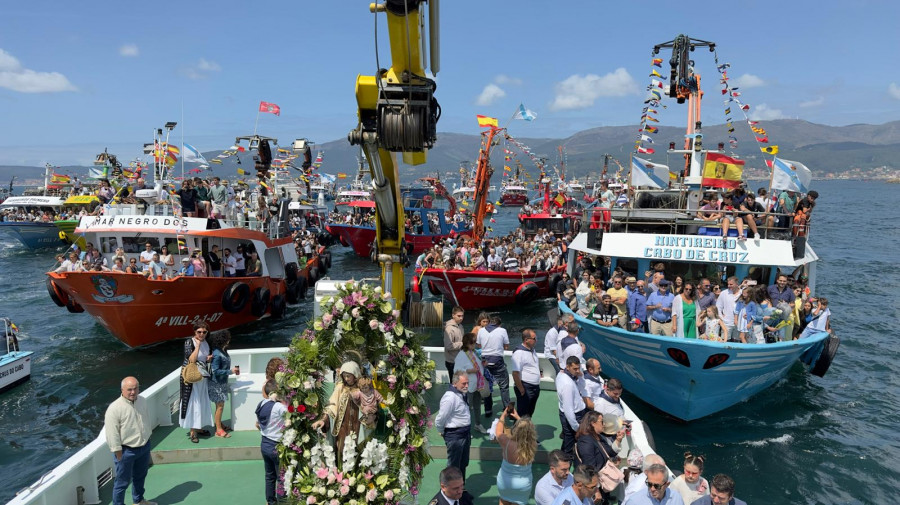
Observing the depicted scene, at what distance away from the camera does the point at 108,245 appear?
1753 cm

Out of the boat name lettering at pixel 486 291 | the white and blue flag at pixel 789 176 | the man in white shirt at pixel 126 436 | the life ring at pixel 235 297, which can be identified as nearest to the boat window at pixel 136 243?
the life ring at pixel 235 297

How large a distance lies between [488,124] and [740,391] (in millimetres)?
17564

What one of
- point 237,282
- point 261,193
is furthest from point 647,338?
point 261,193

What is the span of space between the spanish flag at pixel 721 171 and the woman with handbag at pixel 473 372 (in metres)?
10.7

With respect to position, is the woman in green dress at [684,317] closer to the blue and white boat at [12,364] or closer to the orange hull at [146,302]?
the orange hull at [146,302]

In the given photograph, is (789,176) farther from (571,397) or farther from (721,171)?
(571,397)

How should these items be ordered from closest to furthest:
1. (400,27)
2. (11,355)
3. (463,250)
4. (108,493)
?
(108,493)
(400,27)
(11,355)
(463,250)

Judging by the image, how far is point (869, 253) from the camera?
40812mm

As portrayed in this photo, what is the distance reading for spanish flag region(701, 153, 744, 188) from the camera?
1578cm

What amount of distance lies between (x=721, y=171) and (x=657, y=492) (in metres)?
13.1

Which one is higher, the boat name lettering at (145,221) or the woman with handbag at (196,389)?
the boat name lettering at (145,221)

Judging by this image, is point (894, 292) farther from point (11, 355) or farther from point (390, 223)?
point (11, 355)

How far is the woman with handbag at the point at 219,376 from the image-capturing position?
7473 millimetres

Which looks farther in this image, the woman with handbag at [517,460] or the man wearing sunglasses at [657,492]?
the woman with handbag at [517,460]
